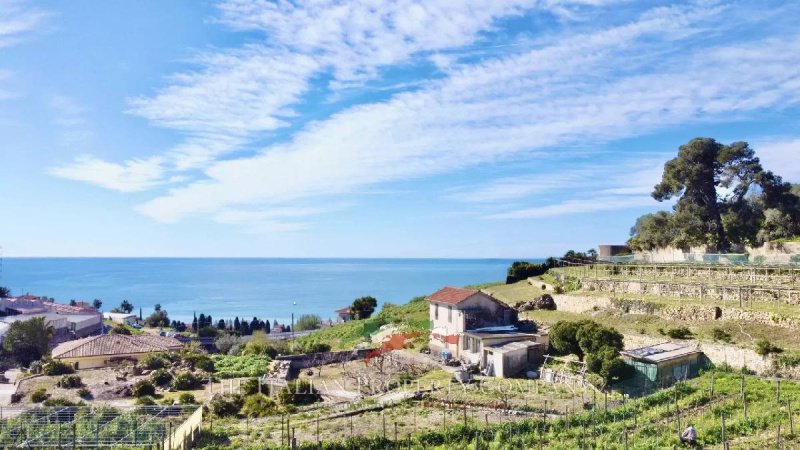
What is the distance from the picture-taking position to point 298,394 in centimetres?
2798

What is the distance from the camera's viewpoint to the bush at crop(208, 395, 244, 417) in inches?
989

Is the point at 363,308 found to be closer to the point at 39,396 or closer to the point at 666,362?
the point at 39,396

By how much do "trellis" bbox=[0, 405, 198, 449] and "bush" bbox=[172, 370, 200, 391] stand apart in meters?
8.77

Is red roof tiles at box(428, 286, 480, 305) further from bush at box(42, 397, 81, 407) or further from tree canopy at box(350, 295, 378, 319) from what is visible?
tree canopy at box(350, 295, 378, 319)

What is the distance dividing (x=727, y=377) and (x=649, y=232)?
78.3 feet

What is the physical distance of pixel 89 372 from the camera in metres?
35.5

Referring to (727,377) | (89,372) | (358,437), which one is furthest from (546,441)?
(89,372)

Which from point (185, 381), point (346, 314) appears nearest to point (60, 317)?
point (346, 314)

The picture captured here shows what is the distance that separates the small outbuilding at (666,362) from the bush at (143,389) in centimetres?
2449

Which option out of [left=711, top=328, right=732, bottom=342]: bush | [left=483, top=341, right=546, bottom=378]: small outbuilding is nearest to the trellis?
[left=483, top=341, right=546, bottom=378]: small outbuilding

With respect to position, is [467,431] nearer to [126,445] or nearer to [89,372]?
[126,445]

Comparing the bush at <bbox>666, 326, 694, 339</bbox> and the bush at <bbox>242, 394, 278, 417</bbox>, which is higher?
the bush at <bbox>666, 326, 694, 339</bbox>

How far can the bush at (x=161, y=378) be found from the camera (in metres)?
32.0

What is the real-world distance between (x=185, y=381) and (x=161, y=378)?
6.06 ft
